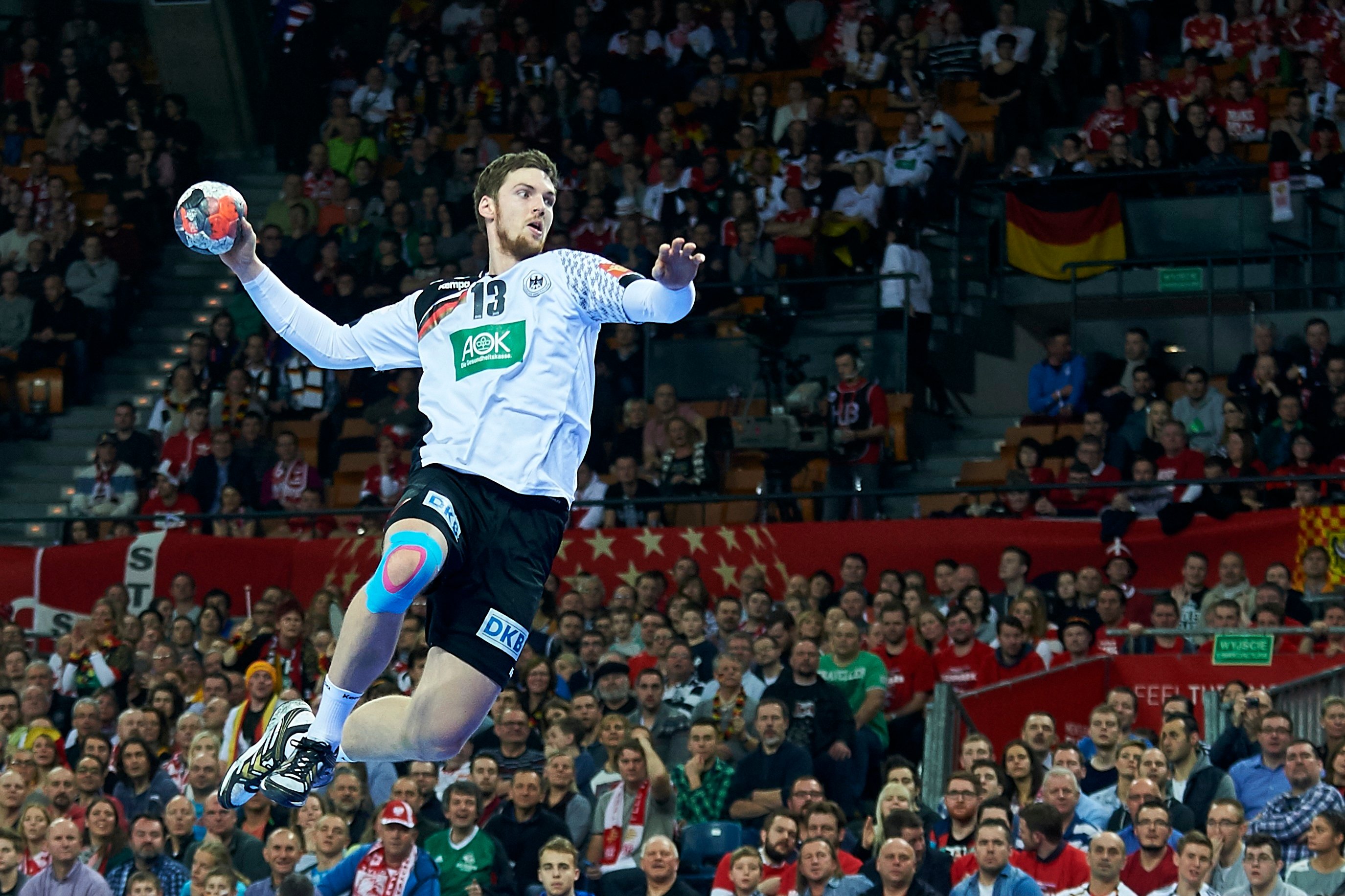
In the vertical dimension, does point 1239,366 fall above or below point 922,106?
below

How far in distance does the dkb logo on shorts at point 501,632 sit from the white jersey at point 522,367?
0.47 meters

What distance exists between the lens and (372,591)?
6.68 metres

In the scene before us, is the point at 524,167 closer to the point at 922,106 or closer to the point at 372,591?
the point at 372,591

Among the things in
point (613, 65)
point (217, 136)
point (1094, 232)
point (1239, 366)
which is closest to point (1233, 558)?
point (1239, 366)

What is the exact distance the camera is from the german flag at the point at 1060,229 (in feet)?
60.4

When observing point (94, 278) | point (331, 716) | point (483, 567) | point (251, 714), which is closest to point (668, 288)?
point (483, 567)

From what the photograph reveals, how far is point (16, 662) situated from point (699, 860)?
6193 millimetres

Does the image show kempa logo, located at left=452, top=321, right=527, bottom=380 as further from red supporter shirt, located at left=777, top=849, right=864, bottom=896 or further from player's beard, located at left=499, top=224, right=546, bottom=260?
red supporter shirt, located at left=777, top=849, right=864, bottom=896

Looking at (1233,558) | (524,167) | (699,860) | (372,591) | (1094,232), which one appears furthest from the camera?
(1094,232)

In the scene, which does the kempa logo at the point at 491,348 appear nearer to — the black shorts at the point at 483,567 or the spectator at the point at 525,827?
the black shorts at the point at 483,567

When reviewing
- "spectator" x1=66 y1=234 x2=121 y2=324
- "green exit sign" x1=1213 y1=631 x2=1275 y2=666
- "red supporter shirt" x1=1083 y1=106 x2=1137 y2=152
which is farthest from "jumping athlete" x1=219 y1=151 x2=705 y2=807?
"spectator" x1=66 y1=234 x2=121 y2=324

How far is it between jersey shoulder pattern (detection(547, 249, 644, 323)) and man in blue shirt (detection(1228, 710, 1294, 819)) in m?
6.12

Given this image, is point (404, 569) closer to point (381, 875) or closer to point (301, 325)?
point (301, 325)

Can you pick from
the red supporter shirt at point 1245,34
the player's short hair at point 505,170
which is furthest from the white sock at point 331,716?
the red supporter shirt at point 1245,34
